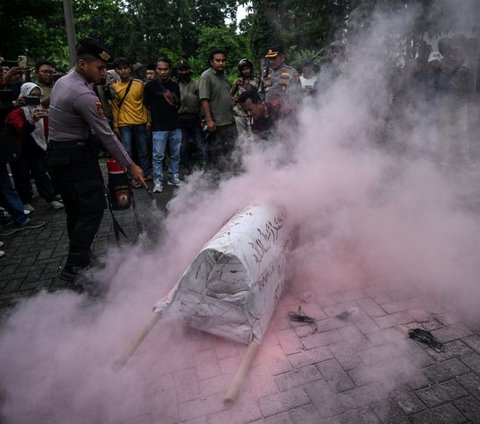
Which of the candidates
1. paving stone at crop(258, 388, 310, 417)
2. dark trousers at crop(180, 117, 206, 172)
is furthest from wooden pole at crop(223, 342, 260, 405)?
dark trousers at crop(180, 117, 206, 172)

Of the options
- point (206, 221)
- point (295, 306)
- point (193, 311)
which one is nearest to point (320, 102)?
point (206, 221)

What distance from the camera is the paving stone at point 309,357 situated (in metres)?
2.69

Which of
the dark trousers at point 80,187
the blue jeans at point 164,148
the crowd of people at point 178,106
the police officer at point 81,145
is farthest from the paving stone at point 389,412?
the blue jeans at point 164,148

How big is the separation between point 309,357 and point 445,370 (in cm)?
87

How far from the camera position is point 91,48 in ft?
10.9

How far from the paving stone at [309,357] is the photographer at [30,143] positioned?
178 inches

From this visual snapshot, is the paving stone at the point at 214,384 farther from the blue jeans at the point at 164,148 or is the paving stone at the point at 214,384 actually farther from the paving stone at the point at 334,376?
the blue jeans at the point at 164,148

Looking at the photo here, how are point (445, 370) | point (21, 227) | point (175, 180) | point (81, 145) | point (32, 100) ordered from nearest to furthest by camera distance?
point (445, 370) < point (81, 145) < point (32, 100) < point (21, 227) < point (175, 180)

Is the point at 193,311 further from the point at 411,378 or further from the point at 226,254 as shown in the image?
the point at 411,378

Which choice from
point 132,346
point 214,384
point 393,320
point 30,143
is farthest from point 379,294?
point 30,143

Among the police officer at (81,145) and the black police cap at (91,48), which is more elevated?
the black police cap at (91,48)

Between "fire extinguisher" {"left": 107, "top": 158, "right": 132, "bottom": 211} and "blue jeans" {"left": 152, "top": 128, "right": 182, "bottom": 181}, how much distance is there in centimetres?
233

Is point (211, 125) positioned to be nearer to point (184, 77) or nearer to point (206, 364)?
point (184, 77)

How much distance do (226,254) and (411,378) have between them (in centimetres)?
142
